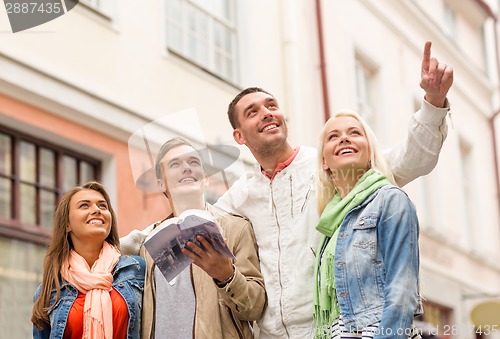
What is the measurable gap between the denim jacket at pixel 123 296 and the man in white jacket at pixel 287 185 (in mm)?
501

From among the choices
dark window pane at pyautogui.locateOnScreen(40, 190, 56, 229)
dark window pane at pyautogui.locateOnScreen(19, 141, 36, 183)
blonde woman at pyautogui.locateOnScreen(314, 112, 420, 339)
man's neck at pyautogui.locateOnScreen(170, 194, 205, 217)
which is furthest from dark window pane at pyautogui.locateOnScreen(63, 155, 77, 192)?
blonde woman at pyautogui.locateOnScreen(314, 112, 420, 339)

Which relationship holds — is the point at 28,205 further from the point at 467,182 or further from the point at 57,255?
the point at 467,182

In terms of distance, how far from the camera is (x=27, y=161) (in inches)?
378

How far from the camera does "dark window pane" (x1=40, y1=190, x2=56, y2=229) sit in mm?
9672

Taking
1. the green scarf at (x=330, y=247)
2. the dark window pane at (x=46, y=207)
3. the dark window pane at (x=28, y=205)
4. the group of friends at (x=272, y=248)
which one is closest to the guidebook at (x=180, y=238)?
the group of friends at (x=272, y=248)

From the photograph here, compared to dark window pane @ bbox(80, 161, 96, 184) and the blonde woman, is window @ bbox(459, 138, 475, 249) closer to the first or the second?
dark window pane @ bbox(80, 161, 96, 184)

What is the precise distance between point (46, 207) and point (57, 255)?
482 cm

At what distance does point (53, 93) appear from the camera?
9.73m

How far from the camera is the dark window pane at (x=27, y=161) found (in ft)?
31.2

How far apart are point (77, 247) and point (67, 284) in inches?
9.4

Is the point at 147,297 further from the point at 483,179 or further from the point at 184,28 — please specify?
the point at 483,179

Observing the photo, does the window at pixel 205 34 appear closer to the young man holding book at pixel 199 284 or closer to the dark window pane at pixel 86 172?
the dark window pane at pixel 86 172

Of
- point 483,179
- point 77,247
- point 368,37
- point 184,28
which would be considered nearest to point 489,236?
point 483,179

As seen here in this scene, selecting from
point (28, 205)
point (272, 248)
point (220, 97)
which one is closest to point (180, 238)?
point (272, 248)
